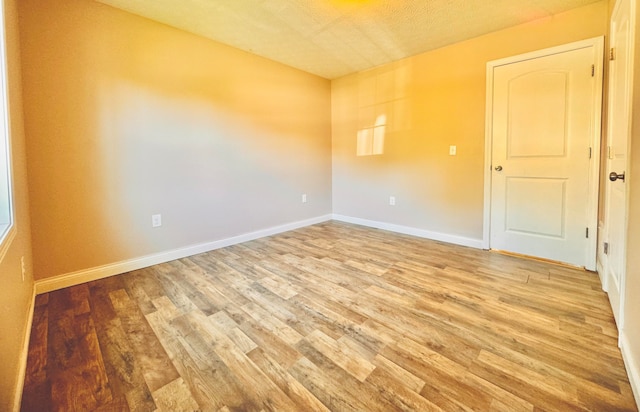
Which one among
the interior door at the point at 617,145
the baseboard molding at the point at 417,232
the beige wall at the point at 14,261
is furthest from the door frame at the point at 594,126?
the beige wall at the point at 14,261

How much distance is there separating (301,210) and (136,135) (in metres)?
2.29

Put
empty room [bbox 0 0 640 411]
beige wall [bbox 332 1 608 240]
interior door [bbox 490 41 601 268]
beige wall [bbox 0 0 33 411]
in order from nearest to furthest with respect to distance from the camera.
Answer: beige wall [bbox 0 0 33 411], empty room [bbox 0 0 640 411], interior door [bbox 490 41 601 268], beige wall [bbox 332 1 608 240]

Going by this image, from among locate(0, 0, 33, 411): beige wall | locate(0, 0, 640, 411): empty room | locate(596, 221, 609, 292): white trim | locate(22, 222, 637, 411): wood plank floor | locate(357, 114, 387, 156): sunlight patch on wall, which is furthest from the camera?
locate(357, 114, 387, 156): sunlight patch on wall

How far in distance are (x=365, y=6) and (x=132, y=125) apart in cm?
232

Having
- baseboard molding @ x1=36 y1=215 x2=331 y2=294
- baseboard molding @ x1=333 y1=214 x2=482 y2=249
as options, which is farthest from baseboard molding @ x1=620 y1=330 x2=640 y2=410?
baseboard molding @ x1=36 y1=215 x2=331 y2=294

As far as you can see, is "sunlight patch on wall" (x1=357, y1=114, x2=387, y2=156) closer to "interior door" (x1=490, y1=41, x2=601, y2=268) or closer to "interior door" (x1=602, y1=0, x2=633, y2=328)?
"interior door" (x1=490, y1=41, x2=601, y2=268)

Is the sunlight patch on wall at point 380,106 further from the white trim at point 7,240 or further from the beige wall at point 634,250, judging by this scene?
the white trim at point 7,240

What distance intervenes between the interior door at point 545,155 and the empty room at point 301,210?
0.02 m

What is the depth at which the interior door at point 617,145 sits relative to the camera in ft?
4.91

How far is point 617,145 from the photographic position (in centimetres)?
181

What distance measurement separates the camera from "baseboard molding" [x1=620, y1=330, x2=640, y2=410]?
43.4 inches

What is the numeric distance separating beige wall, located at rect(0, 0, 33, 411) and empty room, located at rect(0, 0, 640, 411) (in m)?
0.03

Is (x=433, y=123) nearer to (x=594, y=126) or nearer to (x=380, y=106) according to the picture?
(x=380, y=106)

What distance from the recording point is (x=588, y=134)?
2.36m
